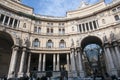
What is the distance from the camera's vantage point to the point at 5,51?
1331 inches

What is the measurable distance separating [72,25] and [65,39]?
16.8 ft

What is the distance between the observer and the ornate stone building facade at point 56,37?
3078cm

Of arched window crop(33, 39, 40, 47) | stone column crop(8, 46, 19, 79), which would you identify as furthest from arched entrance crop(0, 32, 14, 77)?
arched window crop(33, 39, 40, 47)

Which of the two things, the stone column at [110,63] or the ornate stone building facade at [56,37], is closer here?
the stone column at [110,63]

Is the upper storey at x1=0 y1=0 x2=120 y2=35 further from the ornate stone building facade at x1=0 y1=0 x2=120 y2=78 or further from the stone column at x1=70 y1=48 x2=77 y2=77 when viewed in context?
the stone column at x1=70 y1=48 x2=77 y2=77

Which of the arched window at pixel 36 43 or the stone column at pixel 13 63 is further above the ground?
the arched window at pixel 36 43

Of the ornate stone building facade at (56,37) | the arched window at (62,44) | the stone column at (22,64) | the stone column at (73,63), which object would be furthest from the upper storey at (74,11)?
the stone column at (22,64)

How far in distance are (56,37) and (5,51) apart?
1484 centimetres

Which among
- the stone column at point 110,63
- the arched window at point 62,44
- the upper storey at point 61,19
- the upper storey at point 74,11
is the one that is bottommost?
the stone column at point 110,63

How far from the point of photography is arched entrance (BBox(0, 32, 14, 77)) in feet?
106

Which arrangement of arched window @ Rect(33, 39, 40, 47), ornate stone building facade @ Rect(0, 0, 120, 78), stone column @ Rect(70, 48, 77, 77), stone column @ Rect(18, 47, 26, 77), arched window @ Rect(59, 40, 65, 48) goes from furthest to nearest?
arched window @ Rect(59, 40, 65, 48) < arched window @ Rect(33, 39, 40, 47) < ornate stone building facade @ Rect(0, 0, 120, 78) < stone column @ Rect(70, 48, 77, 77) < stone column @ Rect(18, 47, 26, 77)

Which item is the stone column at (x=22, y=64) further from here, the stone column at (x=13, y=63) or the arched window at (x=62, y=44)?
the arched window at (x=62, y=44)

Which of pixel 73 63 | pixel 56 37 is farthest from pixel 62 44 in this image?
pixel 73 63

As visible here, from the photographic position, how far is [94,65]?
123 feet
